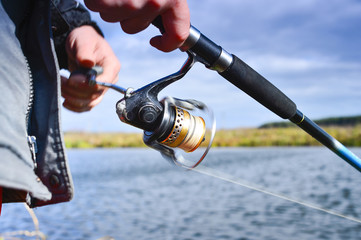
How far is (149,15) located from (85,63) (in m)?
0.67

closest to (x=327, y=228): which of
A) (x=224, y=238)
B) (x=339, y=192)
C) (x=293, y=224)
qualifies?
(x=293, y=224)

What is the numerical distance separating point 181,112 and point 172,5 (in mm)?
456

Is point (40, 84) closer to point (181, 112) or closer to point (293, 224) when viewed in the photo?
point (181, 112)

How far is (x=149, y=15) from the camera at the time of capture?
0.80 metres

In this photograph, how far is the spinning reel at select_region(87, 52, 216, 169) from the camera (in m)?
1.11

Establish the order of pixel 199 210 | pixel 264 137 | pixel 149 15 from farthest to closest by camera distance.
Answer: pixel 264 137, pixel 199 210, pixel 149 15

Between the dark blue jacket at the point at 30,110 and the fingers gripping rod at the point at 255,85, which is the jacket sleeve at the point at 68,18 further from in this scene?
the fingers gripping rod at the point at 255,85

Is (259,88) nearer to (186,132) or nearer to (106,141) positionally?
(186,132)

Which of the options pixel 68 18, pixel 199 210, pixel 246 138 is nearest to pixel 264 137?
pixel 246 138

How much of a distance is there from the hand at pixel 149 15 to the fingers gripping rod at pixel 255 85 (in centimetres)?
13

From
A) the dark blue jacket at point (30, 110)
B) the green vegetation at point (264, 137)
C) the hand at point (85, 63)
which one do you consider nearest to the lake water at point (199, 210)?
the hand at point (85, 63)

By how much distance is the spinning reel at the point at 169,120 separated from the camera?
1.11 meters

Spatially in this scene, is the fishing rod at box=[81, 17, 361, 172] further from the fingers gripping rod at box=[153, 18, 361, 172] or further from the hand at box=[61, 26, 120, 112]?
the hand at box=[61, 26, 120, 112]

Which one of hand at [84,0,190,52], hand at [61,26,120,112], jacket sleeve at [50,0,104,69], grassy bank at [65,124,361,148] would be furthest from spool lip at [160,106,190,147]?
grassy bank at [65,124,361,148]
